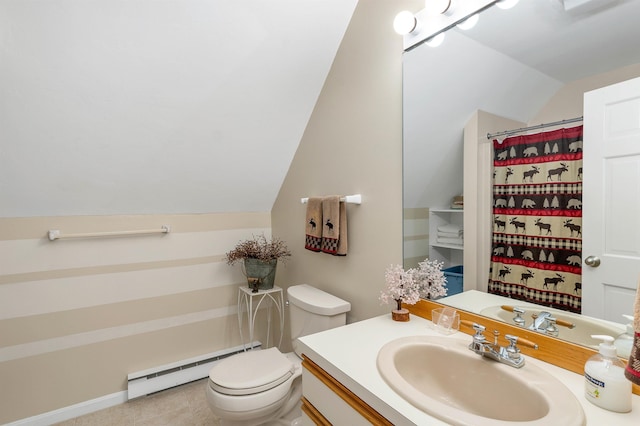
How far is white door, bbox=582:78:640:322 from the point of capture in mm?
902

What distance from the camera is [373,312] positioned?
5.67 ft

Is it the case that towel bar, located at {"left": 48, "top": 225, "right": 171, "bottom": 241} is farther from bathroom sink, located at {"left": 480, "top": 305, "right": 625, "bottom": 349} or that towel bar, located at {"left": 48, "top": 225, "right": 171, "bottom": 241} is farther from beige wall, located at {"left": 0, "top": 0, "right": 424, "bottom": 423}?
bathroom sink, located at {"left": 480, "top": 305, "right": 625, "bottom": 349}

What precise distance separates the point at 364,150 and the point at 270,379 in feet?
4.04

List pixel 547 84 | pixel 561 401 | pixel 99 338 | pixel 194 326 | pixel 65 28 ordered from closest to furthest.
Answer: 1. pixel 561 401
2. pixel 547 84
3. pixel 65 28
4. pixel 99 338
5. pixel 194 326

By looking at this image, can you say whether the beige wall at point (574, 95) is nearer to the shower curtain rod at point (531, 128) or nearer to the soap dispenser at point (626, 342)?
the shower curtain rod at point (531, 128)

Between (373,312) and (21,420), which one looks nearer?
(373,312)

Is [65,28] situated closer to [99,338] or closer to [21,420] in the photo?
[99,338]

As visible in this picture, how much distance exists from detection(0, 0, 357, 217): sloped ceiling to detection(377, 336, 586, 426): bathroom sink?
1558 mm

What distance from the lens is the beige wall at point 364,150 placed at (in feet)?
5.24

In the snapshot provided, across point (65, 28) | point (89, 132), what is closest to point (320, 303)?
point (89, 132)

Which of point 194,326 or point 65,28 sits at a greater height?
point 65,28

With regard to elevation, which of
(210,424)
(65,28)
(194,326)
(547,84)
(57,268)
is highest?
(65,28)

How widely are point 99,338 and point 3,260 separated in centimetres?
72

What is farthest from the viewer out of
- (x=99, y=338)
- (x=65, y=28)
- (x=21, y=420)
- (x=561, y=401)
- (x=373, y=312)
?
(x=99, y=338)
